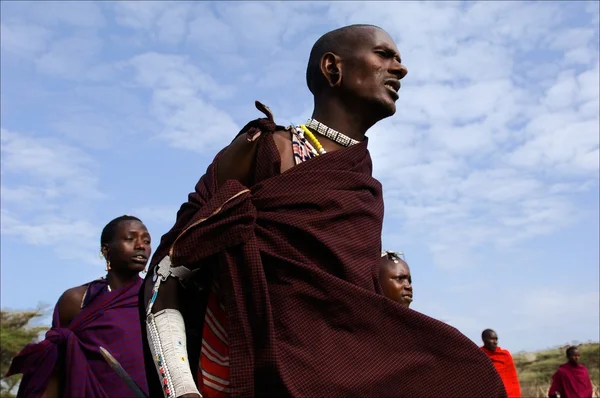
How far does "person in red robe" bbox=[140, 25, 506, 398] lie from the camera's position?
225 cm

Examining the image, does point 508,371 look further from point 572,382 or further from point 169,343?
point 169,343

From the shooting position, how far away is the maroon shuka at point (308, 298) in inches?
88.0

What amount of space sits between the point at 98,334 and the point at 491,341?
9.45 metres

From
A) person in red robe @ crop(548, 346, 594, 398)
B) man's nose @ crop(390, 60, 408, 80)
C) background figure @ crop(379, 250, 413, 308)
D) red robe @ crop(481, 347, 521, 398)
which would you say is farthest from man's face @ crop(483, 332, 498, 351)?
man's nose @ crop(390, 60, 408, 80)

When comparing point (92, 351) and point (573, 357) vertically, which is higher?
point (573, 357)

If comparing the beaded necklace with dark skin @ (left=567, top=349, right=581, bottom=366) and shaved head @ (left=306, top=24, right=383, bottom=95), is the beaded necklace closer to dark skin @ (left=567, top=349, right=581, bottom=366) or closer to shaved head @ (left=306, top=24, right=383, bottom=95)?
shaved head @ (left=306, top=24, right=383, bottom=95)

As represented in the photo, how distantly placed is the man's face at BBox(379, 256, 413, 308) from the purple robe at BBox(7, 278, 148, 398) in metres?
1.90

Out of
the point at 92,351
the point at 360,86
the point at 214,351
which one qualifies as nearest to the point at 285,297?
the point at 214,351

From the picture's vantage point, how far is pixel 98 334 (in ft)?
18.6

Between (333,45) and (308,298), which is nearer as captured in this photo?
(308,298)

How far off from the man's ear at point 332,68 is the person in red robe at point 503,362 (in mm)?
9539

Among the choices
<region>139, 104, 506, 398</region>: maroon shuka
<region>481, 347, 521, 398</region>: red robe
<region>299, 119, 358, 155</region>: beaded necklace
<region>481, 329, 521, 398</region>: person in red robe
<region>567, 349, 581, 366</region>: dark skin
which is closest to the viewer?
<region>139, 104, 506, 398</region>: maroon shuka

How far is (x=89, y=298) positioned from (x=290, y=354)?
13.6 feet

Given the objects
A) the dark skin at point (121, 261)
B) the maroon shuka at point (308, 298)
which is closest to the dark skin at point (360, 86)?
the maroon shuka at point (308, 298)
